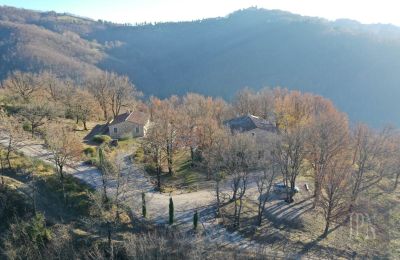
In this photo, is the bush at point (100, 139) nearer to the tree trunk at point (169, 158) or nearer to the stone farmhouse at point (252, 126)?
the tree trunk at point (169, 158)

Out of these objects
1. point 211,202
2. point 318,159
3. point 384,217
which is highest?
point 318,159

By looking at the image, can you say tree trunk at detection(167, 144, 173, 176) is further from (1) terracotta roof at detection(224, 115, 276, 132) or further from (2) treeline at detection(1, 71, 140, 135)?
(2) treeline at detection(1, 71, 140, 135)

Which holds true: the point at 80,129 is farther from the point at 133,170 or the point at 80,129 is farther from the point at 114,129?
the point at 133,170

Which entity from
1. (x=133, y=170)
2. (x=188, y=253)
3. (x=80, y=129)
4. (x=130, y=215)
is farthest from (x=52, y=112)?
(x=188, y=253)

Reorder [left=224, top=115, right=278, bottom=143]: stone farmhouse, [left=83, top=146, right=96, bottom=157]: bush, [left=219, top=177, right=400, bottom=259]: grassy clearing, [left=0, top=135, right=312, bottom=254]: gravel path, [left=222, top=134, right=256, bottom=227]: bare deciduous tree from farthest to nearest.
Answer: [left=224, top=115, right=278, bottom=143]: stone farmhouse → [left=83, top=146, right=96, bottom=157]: bush → [left=222, top=134, right=256, bottom=227]: bare deciduous tree → [left=0, top=135, right=312, bottom=254]: gravel path → [left=219, top=177, right=400, bottom=259]: grassy clearing

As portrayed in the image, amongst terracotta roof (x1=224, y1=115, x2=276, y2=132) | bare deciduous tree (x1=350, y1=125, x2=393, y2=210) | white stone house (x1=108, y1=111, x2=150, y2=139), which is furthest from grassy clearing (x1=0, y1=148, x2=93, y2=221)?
bare deciduous tree (x1=350, y1=125, x2=393, y2=210)

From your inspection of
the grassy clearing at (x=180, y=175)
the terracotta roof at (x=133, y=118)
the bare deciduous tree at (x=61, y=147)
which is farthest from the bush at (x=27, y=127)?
the grassy clearing at (x=180, y=175)
